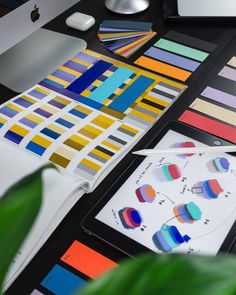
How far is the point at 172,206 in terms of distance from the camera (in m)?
0.61

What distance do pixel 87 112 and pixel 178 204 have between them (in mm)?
249

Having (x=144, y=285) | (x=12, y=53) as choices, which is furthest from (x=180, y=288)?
(x=12, y=53)

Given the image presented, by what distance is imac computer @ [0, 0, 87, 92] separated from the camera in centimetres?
77

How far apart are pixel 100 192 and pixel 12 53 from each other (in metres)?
0.42

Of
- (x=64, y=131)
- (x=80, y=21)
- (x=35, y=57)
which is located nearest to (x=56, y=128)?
(x=64, y=131)

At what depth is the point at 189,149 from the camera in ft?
2.22

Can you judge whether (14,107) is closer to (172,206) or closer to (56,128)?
(56,128)

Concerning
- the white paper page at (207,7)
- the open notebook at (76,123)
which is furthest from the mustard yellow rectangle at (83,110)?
the white paper page at (207,7)

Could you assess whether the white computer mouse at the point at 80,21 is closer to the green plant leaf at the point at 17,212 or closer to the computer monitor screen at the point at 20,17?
the computer monitor screen at the point at 20,17

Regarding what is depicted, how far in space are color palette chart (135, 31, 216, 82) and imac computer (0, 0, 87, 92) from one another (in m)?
0.15

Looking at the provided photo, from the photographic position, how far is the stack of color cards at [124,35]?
904 mm

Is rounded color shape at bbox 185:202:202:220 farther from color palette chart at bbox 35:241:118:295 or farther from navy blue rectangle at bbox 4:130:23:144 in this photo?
navy blue rectangle at bbox 4:130:23:144

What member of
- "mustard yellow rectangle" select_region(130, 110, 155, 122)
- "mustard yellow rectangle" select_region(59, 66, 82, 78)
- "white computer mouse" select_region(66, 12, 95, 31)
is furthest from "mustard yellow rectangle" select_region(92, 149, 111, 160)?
"white computer mouse" select_region(66, 12, 95, 31)

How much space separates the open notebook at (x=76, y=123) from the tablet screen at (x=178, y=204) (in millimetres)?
60
